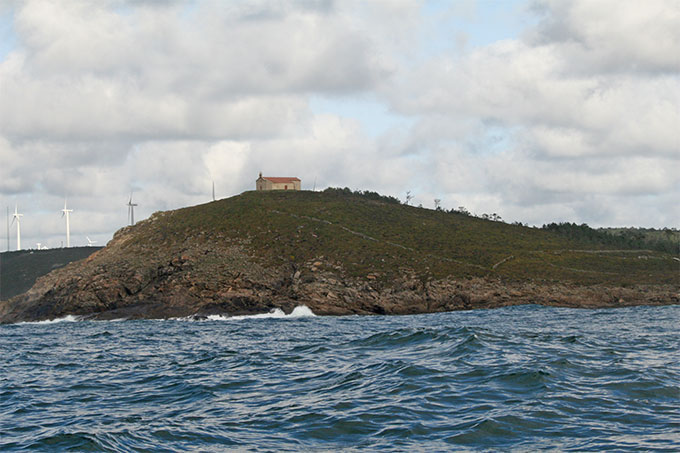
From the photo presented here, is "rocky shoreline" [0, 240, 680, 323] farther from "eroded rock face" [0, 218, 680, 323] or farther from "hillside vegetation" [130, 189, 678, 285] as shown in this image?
"hillside vegetation" [130, 189, 678, 285]

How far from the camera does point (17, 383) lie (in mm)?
24938

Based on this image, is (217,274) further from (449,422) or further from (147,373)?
(449,422)

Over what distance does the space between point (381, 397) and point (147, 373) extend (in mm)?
11195

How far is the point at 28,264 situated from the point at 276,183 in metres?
64.7

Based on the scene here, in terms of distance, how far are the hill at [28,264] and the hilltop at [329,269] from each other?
51698 millimetres

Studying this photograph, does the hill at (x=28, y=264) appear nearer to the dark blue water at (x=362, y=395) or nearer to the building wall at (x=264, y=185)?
the building wall at (x=264, y=185)

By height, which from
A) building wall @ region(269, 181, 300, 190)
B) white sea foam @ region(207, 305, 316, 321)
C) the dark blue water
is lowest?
the dark blue water

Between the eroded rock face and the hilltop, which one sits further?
the hilltop

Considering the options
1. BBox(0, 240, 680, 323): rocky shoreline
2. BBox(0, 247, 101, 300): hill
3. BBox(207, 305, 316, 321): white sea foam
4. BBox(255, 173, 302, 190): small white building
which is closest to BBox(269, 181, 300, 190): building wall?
BBox(255, 173, 302, 190): small white building

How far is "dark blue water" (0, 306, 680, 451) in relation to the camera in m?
15.3

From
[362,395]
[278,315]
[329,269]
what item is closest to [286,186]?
[329,269]

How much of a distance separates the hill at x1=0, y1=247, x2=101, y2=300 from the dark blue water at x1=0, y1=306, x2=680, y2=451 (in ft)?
371

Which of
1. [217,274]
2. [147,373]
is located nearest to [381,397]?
[147,373]

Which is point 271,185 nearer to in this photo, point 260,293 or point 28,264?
point 260,293
